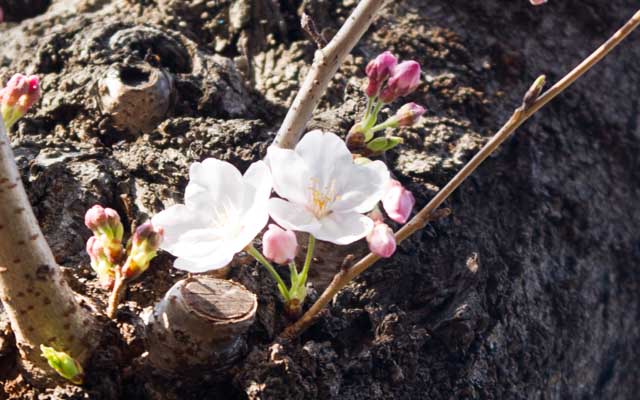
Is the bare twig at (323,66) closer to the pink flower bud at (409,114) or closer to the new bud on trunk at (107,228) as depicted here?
the pink flower bud at (409,114)

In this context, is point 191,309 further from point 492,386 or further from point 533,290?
point 533,290

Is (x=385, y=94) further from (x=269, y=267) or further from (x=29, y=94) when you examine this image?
(x=29, y=94)

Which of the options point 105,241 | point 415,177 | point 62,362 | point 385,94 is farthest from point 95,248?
point 415,177

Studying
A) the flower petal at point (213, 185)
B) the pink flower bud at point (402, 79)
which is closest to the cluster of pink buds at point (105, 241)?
the flower petal at point (213, 185)

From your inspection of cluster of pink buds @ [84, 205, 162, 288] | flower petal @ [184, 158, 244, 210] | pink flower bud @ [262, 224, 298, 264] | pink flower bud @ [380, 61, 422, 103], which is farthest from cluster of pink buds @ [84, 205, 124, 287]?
pink flower bud @ [380, 61, 422, 103]

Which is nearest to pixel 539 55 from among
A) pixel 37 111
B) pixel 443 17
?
pixel 443 17
